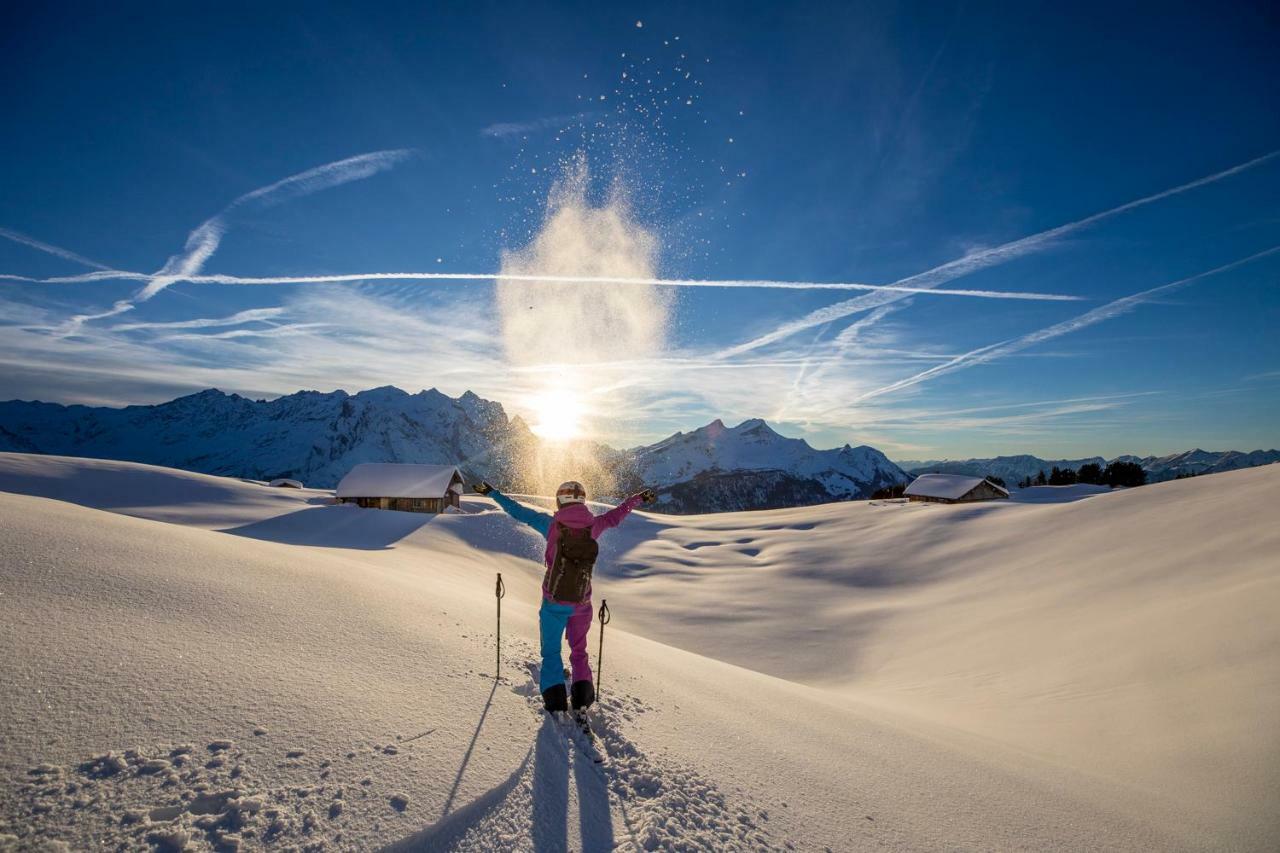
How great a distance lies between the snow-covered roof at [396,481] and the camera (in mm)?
40312

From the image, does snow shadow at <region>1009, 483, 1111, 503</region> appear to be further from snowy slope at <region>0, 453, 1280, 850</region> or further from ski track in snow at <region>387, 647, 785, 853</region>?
ski track in snow at <region>387, 647, 785, 853</region>

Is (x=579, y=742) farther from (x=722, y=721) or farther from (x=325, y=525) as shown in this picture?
(x=325, y=525)

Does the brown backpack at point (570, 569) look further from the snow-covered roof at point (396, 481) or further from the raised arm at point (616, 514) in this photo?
the snow-covered roof at point (396, 481)

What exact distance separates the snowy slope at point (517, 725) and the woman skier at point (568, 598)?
35 centimetres

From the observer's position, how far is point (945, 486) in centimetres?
5419

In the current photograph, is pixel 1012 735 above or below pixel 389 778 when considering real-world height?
below

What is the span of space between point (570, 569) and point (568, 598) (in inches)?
10.6

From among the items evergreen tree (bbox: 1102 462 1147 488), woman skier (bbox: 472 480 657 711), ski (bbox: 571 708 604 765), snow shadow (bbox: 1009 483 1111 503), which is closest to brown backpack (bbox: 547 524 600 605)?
woman skier (bbox: 472 480 657 711)

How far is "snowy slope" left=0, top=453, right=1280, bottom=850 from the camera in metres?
2.61

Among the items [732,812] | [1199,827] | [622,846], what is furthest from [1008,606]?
[622,846]

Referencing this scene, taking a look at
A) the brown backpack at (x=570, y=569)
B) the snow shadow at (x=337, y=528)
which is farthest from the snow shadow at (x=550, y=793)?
the snow shadow at (x=337, y=528)

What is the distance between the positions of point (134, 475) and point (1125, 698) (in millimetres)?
33146

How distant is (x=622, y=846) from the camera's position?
10.2 feet

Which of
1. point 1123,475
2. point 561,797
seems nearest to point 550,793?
point 561,797
